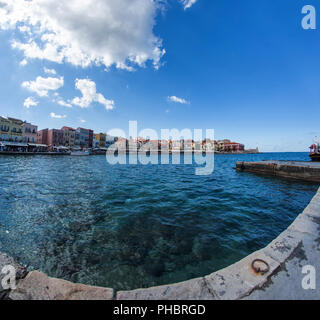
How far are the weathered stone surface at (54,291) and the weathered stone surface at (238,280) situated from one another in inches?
48.9

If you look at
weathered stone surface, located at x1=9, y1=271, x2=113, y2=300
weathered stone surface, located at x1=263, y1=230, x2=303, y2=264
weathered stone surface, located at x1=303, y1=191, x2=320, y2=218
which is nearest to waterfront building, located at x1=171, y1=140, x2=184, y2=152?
weathered stone surface, located at x1=303, y1=191, x2=320, y2=218

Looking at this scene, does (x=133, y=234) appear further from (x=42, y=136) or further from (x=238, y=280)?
(x=42, y=136)

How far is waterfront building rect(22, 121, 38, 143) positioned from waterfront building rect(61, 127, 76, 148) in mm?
11420

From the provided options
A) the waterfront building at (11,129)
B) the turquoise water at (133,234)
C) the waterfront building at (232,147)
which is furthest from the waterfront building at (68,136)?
the waterfront building at (232,147)

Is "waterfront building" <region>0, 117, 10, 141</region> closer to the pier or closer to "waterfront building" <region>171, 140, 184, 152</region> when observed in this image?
the pier

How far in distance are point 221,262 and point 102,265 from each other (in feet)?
7.95

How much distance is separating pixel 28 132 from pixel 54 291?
62474 millimetres

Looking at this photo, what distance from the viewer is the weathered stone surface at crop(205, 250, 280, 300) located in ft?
5.06

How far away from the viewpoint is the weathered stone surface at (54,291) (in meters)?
1.54

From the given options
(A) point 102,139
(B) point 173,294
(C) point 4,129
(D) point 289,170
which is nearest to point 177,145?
(A) point 102,139

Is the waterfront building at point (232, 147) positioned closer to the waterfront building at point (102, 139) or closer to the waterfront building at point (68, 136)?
the waterfront building at point (102, 139)
